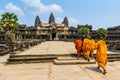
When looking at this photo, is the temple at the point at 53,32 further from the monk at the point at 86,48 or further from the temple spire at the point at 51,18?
the monk at the point at 86,48

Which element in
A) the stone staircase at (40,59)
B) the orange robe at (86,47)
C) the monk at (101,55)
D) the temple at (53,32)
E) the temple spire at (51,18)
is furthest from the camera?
the temple spire at (51,18)

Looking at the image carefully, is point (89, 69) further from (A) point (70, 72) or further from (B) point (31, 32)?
(B) point (31, 32)

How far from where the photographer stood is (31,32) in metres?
110

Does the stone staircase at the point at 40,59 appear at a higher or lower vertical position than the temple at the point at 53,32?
lower

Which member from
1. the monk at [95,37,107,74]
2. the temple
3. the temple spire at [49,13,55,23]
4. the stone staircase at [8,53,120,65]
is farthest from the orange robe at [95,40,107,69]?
the temple spire at [49,13,55,23]

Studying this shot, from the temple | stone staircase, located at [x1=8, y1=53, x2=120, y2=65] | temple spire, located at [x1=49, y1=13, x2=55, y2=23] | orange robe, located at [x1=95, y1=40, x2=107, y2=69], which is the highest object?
temple spire, located at [x1=49, y1=13, x2=55, y2=23]

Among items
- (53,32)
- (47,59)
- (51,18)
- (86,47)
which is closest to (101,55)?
(86,47)

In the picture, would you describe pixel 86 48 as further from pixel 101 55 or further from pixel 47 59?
pixel 101 55

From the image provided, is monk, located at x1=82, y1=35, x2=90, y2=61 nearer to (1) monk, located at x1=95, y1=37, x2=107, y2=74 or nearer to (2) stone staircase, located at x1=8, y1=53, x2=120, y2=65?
(2) stone staircase, located at x1=8, y1=53, x2=120, y2=65

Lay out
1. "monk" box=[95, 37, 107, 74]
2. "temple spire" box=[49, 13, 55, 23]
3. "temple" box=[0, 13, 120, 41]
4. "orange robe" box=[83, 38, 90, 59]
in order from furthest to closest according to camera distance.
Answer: "temple spire" box=[49, 13, 55, 23] < "temple" box=[0, 13, 120, 41] < "orange robe" box=[83, 38, 90, 59] < "monk" box=[95, 37, 107, 74]

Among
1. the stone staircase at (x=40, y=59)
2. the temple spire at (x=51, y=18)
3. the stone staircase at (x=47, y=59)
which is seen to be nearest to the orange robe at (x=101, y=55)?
the stone staircase at (x=47, y=59)

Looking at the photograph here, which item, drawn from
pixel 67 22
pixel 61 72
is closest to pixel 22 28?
pixel 67 22

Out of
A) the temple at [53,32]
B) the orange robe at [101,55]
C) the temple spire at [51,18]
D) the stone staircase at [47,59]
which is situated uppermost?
the temple spire at [51,18]

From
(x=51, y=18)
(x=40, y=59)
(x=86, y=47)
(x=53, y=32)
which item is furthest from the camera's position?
(x=51, y=18)
